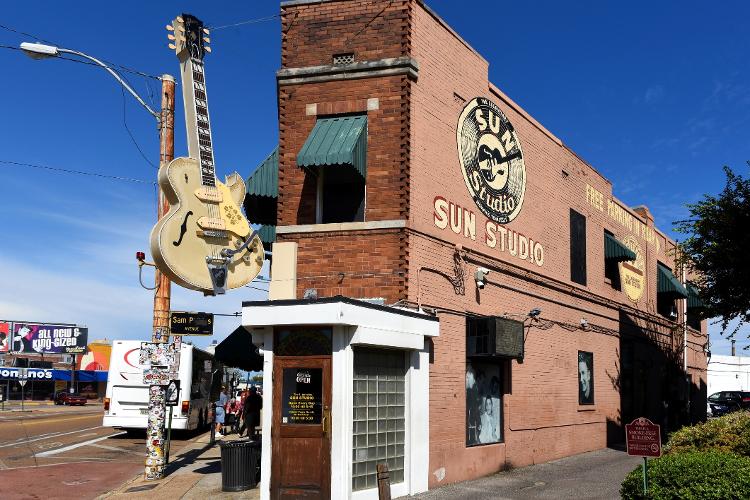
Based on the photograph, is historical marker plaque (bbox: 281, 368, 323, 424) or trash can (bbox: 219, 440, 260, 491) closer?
historical marker plaque (bbox: 281, 368, 323, 424)

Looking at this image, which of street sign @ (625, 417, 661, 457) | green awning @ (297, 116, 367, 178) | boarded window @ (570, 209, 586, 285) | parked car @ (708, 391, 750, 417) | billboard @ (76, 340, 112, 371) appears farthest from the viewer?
billboard @ (76, 340, 112, 371)

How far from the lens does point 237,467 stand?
14508mm

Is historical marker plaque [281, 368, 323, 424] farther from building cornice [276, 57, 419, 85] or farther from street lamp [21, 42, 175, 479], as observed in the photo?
building cornice [276, 57, 419, 85]

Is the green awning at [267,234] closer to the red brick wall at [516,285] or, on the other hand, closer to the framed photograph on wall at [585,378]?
the red brick wall at [516,285]

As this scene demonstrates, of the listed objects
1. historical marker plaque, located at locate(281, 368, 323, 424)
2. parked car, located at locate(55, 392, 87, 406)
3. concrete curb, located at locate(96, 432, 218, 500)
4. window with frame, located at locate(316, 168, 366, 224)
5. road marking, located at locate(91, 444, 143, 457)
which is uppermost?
window with frame, located at locate(316, 168, 366, 224)

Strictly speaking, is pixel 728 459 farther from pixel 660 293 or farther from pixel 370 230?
pixel 660 293

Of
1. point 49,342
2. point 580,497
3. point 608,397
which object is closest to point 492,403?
point 580,497

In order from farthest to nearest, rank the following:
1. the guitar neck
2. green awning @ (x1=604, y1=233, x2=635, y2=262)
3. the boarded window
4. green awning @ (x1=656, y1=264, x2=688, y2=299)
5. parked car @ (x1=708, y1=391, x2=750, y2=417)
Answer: parked car @ (x1=708, y1=391, x2=750, y2=417), green awning @ (x1=656, y1=264, x2=688, y2=299), green awning @ (x1=604, y1=233, x2=635, y2=262), the boarded window, the guitar neck

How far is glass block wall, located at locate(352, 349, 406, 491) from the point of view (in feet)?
43.2

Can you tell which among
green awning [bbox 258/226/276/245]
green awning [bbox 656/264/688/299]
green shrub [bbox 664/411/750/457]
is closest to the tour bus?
green awning [bbox 258/226/276/245]

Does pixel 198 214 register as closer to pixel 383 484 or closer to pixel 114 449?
pixel 383 484

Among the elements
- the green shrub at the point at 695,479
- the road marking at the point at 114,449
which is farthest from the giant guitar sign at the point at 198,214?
the road marking at the point at 114,449

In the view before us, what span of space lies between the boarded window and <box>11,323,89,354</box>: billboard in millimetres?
65552

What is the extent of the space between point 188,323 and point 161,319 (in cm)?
254
